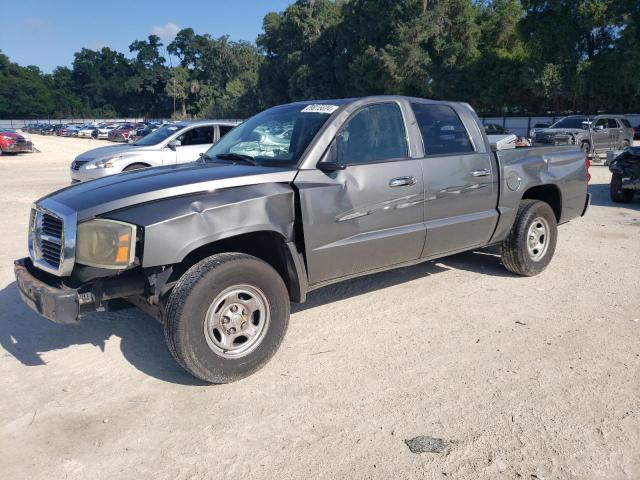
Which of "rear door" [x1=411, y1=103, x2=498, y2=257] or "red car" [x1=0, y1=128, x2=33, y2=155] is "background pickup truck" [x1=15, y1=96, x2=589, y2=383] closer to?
"rear door" [x1=411, y1=103, x2=498, y2=257]

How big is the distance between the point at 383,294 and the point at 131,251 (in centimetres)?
281

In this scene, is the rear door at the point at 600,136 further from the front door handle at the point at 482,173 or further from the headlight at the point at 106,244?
the headlight at the point at 106,244

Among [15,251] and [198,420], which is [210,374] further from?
[15,251]

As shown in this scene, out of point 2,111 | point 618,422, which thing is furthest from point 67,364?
point 2,111

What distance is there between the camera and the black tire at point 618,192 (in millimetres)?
10945

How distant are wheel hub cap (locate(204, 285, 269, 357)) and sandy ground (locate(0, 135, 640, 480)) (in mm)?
257

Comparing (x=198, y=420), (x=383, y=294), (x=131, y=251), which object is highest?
(x=131, y=251)

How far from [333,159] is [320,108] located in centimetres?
60

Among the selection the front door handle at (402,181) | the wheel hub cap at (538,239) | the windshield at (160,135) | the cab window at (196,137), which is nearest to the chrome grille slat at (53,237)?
the front door handle at (402,181)

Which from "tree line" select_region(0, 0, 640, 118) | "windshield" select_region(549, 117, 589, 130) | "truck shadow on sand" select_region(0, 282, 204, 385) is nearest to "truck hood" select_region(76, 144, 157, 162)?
"truck shadow on sand" select_region(0, 282, 204, 385)

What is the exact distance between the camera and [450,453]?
9.75ft

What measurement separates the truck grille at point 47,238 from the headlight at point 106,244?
0.15m

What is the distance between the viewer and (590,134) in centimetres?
2166

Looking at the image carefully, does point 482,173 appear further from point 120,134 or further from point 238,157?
point 120,134
